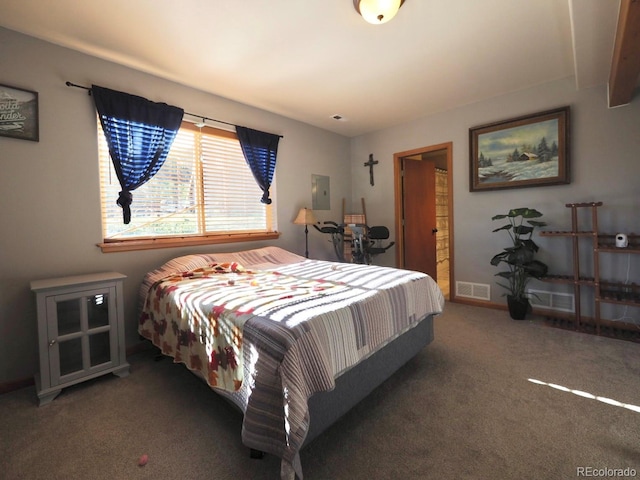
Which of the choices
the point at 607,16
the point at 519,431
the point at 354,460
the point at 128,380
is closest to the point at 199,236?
the point at 128,380

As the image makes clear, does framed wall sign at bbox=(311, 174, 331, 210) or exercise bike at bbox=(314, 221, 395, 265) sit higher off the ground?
framed wall sign at bbox=(311, 174, 331, 210)

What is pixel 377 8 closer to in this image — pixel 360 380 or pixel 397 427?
pixel 360 380

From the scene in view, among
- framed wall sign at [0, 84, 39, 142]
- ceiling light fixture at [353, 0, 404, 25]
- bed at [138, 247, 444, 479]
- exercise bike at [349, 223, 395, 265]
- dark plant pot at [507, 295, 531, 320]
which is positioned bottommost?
dark plant pot at [507, 295, 531, 320]

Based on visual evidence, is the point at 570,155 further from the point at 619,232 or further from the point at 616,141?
the point at 619,232

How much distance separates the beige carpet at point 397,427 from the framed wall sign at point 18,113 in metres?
1.85

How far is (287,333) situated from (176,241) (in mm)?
2068

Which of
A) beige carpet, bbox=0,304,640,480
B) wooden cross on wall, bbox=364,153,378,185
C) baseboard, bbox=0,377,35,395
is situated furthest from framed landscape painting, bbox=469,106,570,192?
baseboard, bbox=0,377,35,395

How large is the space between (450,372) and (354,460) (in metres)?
1.11

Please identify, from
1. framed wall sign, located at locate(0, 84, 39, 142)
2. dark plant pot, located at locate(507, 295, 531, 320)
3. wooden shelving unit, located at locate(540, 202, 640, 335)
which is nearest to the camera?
framed wall sign, located at locate(0, 84, 39, 142)

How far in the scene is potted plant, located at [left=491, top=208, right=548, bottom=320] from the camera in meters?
2.99

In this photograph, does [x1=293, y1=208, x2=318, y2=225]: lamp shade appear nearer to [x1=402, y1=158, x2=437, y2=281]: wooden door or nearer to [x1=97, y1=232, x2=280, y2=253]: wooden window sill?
[x1=97, y1=232, x2=280, y2=253]: wooden window sill

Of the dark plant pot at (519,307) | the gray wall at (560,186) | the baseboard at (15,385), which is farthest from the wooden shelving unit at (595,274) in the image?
the baseboard at (15,385)

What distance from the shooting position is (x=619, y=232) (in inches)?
111

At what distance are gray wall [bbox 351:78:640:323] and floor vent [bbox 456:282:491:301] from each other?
0.05m
